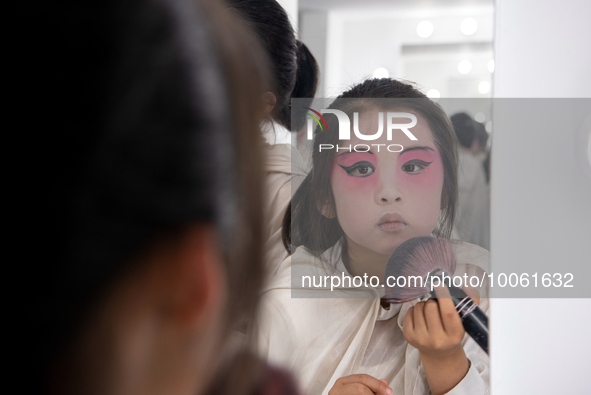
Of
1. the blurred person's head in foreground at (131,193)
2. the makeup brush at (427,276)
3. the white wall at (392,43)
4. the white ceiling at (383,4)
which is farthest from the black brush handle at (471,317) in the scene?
the blurred person's head in foreground at (131,193)

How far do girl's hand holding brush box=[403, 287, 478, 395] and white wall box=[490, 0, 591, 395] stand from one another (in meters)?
0.07

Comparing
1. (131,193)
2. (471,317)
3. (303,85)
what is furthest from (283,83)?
(131,193)

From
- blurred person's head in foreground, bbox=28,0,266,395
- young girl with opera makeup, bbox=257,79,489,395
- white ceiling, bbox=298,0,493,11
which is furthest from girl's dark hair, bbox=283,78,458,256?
blurred person's head in foreground, bbox=28,0,266,395

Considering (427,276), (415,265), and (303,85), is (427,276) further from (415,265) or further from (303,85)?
(303,85)

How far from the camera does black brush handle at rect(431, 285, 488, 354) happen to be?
0.75 m

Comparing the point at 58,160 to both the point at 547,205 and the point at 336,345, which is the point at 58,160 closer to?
the point at 336,345

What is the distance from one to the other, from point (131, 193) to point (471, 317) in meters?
0.67

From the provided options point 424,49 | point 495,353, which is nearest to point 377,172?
point 424,49

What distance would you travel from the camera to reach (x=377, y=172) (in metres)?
0.77

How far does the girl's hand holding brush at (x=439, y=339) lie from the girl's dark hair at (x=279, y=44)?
0.98ft

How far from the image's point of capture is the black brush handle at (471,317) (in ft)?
2.45

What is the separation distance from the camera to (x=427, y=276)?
75 cm

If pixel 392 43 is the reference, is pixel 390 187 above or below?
below

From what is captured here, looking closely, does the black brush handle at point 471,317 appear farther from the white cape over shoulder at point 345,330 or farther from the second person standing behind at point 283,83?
the second person standing behind at point 283,83
